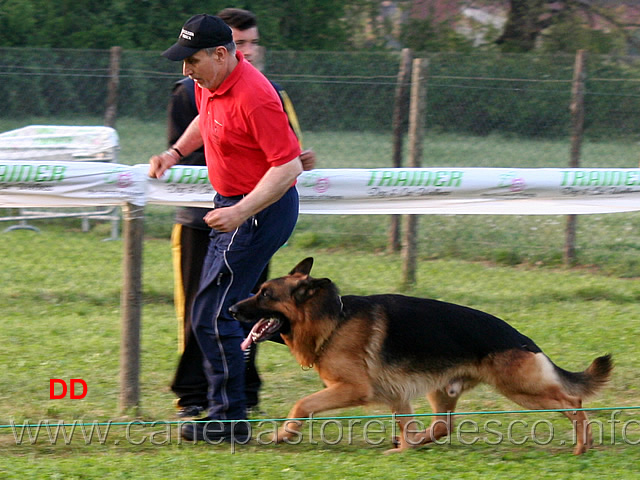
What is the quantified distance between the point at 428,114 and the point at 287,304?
24.7 feet

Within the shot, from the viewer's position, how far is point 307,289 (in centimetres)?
423

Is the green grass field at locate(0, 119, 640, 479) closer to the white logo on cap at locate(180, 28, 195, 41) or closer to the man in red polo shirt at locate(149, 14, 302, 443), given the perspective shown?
the man in red polo shirt at locate(149, 14, 302, 443)

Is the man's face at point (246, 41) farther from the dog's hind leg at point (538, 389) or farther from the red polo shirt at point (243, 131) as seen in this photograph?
the dog's hind leg at point (538, 389)

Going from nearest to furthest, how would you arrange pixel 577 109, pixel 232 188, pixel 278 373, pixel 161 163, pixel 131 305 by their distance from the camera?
pixel 232 188, pixel 131 305, pixel 161 163, pixel 278 373, pixel 577 109

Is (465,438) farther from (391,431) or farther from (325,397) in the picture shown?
(325,397)

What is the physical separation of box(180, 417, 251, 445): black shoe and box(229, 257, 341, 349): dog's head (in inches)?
15.8

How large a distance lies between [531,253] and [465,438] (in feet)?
17.5

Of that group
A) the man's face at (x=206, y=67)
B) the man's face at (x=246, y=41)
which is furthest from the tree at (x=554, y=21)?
the man's face at (x=206, y=67)

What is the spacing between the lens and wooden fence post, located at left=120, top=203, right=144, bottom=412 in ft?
14.8

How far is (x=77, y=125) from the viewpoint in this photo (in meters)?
11.1

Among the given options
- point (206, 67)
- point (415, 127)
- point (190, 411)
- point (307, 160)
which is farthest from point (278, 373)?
point (415, 127)

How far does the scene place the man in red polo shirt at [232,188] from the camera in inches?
151

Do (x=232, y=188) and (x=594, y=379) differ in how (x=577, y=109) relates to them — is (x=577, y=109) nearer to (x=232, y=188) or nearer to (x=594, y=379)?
(x=594, y=379)

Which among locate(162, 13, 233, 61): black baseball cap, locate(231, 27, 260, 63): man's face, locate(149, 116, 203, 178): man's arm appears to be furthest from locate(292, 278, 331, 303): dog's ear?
locate(231, 27, 260, 63): man's face
